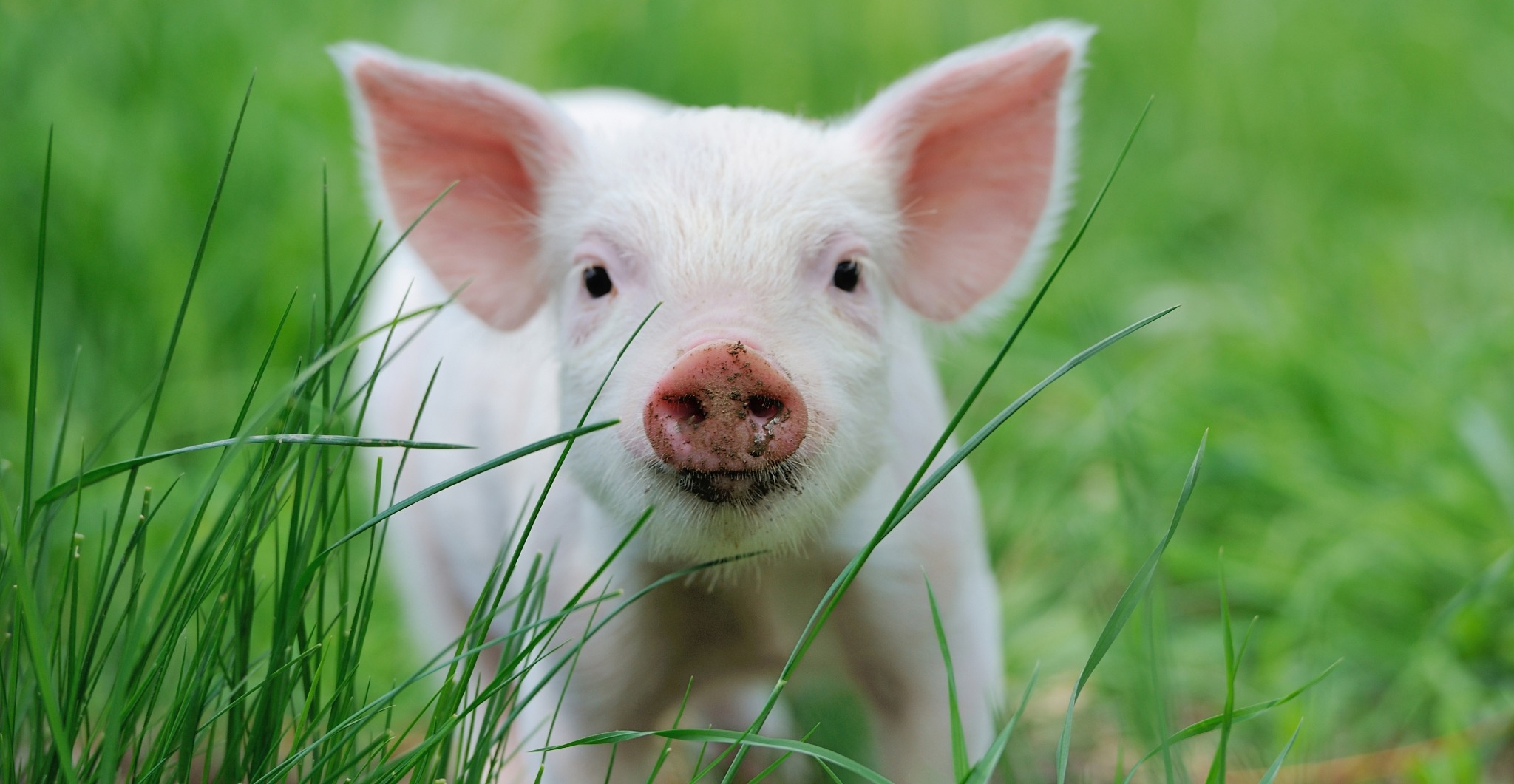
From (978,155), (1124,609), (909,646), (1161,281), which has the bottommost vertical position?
(1161,281)

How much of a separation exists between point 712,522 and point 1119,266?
349 cm

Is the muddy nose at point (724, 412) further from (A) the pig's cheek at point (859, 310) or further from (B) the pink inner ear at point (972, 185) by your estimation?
(B) the pink inner ear at point (972, 185)

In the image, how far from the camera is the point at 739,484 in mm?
1877

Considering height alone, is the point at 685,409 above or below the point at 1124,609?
above

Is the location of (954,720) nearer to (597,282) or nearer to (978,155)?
(597,282)

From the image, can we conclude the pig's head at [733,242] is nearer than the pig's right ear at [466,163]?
Yes

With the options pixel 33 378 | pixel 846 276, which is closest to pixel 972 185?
pixel 846 276

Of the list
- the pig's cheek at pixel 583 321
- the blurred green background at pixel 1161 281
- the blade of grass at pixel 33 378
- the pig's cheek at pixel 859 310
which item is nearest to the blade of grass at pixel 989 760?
the blurred green background at pixel 1161 281

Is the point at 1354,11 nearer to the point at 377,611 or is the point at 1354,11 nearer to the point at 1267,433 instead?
the point at 1267,433

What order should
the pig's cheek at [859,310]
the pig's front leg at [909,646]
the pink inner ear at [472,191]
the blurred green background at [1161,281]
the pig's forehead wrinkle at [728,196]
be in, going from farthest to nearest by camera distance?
the blurred green background at [1161,281] → the pink inner ear at [472,191] → the pig's front leg at [909,646] → the pig's cheek at [859,310] → the pig's forehead wrinkle at [728,196]

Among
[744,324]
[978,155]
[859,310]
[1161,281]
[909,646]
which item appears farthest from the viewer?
[1161,281]

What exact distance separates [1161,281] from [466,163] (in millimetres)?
3233

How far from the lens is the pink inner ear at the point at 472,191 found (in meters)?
2.47

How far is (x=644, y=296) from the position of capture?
2121mm
